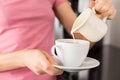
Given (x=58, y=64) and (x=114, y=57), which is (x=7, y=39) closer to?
(x=58, y=64)

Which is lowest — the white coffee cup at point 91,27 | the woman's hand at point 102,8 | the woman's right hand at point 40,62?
the woman's right hand at point 40,62

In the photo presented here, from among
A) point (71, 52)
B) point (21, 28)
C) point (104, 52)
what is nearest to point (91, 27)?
point (71, 52)

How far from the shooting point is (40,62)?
1.73ft

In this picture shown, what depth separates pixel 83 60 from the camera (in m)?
0.57

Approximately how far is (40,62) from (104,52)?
2.02 ft

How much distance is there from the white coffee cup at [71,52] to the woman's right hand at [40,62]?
0.10ft

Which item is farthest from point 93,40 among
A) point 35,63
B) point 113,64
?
point 113,64

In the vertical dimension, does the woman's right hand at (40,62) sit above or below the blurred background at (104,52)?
above

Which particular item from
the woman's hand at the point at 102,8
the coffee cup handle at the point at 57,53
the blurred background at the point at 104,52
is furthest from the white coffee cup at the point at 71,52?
the blurred background at the point at 104,52

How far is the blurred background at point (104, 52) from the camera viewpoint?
0.84m

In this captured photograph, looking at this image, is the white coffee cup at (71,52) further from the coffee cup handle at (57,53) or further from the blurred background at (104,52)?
the blurred background at (104,52)

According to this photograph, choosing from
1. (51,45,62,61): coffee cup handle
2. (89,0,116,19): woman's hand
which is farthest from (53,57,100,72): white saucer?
(89,0,116,19): woman's hand

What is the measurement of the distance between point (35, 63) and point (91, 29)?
147 millimetres

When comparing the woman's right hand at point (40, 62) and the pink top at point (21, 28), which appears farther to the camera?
the pink top at point (21, 28)
